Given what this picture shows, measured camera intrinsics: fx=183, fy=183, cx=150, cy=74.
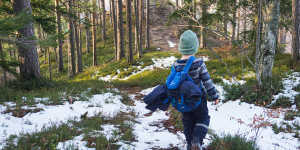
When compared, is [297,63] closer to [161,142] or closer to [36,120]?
[161,142]

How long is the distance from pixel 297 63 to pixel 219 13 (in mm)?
4513

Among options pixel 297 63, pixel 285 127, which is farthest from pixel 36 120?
pixel 297 63

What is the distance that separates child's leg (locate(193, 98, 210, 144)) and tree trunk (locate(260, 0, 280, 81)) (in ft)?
17.5

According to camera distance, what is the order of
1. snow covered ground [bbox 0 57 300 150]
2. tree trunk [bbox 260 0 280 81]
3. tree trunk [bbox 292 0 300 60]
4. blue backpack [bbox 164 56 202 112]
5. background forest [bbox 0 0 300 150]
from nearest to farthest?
blue backpack [bbox 164 56 202 112]
background forest [bbox 0 0 300 150]
snow covered ground [bbox 0 57 300 150]
tree trunk [bbox 260 0 280 81]
tree trunk [bbox 292 0 300 60]

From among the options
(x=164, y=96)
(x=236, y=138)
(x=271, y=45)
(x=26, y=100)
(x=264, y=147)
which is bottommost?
(x=264, y=147)

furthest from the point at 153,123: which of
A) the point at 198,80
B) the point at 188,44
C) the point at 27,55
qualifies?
the point at 27,55

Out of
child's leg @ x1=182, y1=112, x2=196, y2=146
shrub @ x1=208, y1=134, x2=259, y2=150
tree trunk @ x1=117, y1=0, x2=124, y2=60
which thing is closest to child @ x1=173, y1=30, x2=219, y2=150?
child's leg @ x1=182, y1=112, x2=196, y2=146

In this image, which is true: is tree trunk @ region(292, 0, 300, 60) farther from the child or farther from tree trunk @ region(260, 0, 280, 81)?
the child

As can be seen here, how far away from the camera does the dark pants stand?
312cm

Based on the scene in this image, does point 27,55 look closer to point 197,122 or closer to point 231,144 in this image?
point 197,122

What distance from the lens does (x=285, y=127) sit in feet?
16.2

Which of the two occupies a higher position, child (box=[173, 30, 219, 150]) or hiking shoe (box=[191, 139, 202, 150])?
child (box=[173, 30, 219, 150])

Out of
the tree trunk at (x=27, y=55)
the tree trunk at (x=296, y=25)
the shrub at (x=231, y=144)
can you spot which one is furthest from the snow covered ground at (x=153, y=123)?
the tree trunk at (x=27, y=55)

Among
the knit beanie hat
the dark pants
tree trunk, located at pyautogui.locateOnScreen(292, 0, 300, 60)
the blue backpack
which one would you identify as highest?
tree trunk, located at pyautogui.locateOnScreen(292, 0, 300, 60)
